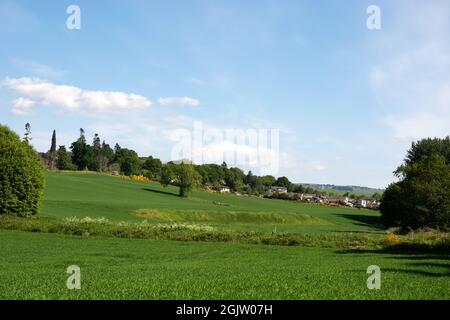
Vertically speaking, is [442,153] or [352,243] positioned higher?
[442,153]

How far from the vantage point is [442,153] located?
286 ft

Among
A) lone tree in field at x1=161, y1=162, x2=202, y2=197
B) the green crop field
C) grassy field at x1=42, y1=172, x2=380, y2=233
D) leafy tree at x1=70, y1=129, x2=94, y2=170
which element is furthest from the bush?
leafy tree at x1=70, y1=129, x2=94, y2=170

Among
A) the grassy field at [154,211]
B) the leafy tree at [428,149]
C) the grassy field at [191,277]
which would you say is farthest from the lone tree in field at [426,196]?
the grassy field at [191,277]

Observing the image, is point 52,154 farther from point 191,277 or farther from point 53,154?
point 191,277

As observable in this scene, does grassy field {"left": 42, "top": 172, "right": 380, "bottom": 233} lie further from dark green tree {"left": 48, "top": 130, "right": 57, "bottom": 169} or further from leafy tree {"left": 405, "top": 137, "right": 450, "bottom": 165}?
dark green tree {"left": 48, "top": 130, "right": 57, "bottom": 169}

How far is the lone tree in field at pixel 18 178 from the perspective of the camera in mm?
49344

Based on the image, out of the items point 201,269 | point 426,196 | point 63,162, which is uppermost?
point 63,162

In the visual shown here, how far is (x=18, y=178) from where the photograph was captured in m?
50.7

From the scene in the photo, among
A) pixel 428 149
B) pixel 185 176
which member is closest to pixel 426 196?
pixel 428 149
